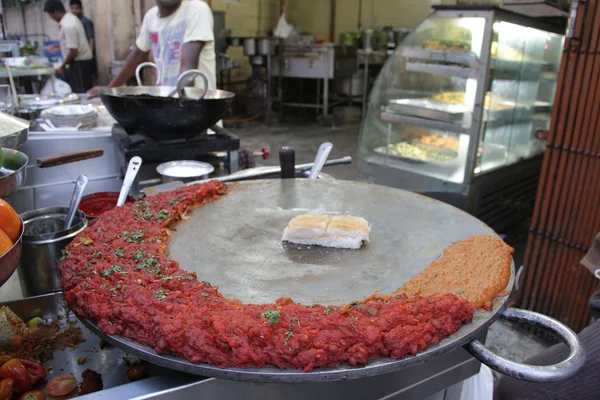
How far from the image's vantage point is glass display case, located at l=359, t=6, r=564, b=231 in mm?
3924

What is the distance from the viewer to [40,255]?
56.4 inches

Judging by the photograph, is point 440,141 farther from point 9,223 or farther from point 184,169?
point 9,223

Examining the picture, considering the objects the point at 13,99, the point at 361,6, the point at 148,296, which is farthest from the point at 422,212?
the point at 361,6

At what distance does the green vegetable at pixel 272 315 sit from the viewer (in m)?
1.05

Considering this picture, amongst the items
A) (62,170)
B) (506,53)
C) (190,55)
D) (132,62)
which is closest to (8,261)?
(62,170)

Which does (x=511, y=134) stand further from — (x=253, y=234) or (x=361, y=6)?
(x=361, y=6)

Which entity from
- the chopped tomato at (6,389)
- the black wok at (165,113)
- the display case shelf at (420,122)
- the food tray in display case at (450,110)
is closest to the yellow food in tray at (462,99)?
the food tray in display case at (450,110)

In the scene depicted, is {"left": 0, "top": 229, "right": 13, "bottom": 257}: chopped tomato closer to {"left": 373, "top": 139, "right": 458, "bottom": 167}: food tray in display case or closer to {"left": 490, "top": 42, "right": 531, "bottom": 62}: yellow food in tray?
{"left": 490, "top": 42, "right": 531, "bottom": 62}: yellow food in tray

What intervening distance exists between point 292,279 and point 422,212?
69 centimetres

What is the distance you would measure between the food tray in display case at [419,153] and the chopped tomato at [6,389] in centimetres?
399

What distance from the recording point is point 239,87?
34.9 ft

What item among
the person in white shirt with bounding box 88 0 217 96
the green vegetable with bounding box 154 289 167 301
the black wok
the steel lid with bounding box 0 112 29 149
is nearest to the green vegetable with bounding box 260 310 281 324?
the green vegetable with bounding box 154 289 167 301

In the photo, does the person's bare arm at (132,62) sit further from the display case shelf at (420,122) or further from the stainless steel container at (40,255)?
the stainless steel container at (40,255)

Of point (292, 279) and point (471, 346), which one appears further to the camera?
point (292, 279)
